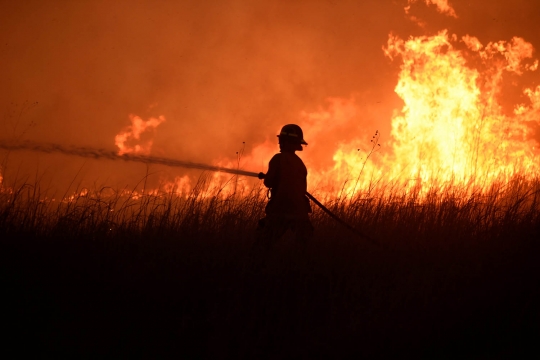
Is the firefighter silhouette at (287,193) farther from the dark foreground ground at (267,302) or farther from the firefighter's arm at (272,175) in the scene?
the dark foreground ground at (267,302)

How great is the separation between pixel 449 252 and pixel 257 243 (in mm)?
2733

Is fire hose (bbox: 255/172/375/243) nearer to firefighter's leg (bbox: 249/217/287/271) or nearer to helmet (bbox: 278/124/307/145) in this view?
firefighter's leg (bbox: 249/217/287/271)

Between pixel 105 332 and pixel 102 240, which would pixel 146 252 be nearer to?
pixel 102 240

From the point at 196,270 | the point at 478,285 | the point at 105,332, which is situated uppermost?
the point at 478,285

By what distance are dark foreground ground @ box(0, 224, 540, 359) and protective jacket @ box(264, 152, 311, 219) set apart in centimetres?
60

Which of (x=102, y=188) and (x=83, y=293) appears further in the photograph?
(x=102, y=188)

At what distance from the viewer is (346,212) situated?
892 centimetres

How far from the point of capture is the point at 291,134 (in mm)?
7250

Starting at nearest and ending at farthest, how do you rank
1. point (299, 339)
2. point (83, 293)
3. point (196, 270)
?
point (299, 339) → point (83, 293) → point (196, 270)

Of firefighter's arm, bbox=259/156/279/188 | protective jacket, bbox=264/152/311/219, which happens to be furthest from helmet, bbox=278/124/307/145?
firefighter's arm, bbox=259/156/279/188

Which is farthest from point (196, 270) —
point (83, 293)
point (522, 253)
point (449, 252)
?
point (522, 253)

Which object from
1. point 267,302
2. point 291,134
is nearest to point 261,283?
point 267,302

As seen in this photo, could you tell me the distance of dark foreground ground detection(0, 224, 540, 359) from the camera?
4.36 m

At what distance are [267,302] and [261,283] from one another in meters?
0.46
